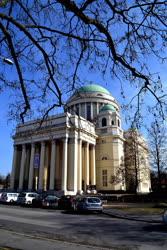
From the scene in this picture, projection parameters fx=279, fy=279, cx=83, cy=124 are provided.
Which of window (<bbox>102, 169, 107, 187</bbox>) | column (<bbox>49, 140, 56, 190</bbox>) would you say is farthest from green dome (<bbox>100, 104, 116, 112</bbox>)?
column (<bbox>49, 140, 56, 190</bbox>)

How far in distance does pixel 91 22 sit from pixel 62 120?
194ft

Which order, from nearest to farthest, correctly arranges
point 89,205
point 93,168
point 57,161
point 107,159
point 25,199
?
point 89,205 → point 25,199 → point 57,161 → point 93,168 → point 107,159

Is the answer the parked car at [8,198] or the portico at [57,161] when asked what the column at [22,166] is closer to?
the portico at [57,161]

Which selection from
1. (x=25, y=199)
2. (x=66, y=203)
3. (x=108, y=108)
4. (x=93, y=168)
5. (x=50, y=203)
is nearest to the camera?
(x=66, y=203)

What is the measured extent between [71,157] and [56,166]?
7700mm

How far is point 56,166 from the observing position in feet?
233

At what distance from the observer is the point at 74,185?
62.1 meters

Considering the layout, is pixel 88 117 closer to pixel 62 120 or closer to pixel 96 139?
pixel 96 139

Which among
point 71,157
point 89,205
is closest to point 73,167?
point 71,157

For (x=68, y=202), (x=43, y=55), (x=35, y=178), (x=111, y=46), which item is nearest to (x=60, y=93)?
(x=43, y=55)

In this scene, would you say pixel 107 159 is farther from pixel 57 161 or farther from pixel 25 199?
pixel 25 199

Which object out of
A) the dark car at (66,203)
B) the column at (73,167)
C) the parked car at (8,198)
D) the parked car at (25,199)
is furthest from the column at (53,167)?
the dark car at (66,203)

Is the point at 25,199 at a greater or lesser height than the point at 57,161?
lesser

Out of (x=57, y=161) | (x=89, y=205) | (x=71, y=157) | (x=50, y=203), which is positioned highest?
(x=71, y=157)
